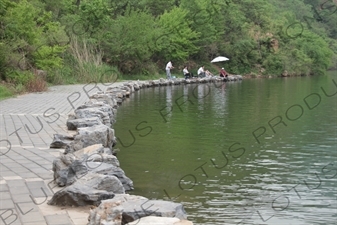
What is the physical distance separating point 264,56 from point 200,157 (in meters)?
37.7

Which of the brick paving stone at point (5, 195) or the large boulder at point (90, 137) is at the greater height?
the large boulder at point (90, 137)

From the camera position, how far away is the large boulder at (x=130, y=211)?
423 cm

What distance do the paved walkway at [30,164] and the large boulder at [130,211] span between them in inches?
13.1

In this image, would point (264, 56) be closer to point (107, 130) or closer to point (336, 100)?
point (336, 100)

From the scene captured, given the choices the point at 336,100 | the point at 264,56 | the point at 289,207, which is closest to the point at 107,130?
the point at 289,207

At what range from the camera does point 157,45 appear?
33.0 m

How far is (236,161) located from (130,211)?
15.2ft

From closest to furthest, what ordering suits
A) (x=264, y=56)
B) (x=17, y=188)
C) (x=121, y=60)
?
(x=17, y=188) < (x=121, y=60) < (x=264, y=56)

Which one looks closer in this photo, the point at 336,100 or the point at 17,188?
the point at 17,188

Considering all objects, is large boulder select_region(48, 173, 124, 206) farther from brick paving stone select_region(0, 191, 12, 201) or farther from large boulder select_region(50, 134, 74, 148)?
large boulder select_region(50, 134, 74, 148)

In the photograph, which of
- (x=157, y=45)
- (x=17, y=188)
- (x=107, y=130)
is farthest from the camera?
(x=157, y=45)

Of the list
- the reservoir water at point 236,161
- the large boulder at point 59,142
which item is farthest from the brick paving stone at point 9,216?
the large boulder at point 59,142

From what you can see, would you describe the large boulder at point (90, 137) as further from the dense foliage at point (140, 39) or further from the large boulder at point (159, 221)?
the dense foliage at point (140, 39)

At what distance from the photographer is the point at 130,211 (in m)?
4.24
